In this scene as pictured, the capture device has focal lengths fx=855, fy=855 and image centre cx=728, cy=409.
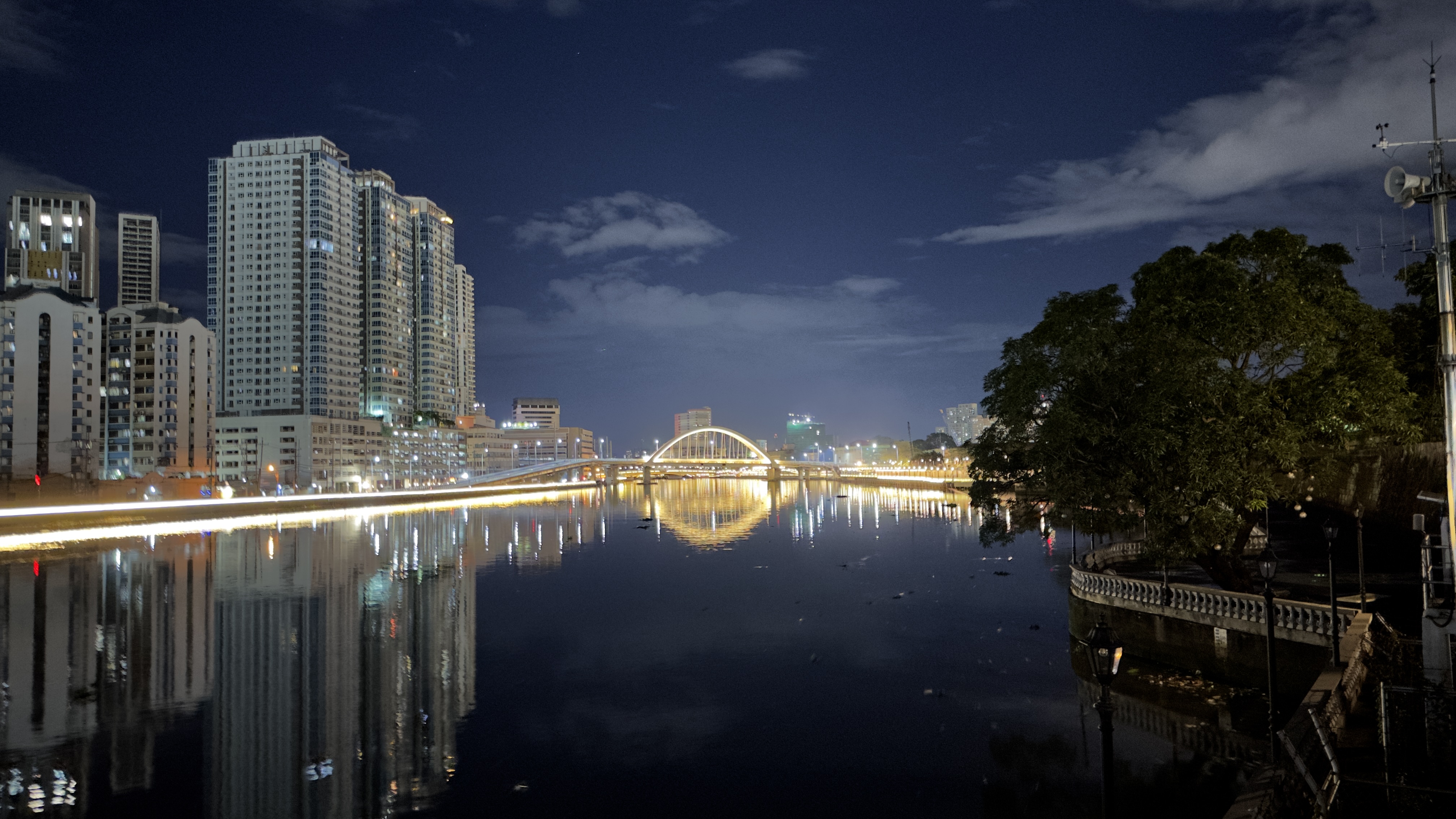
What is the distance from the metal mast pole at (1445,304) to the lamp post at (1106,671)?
8815 mm

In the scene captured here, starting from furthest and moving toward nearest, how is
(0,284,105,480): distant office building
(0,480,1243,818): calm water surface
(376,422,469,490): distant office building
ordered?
1. (376,422,469,490): distant office building
2. (0,284,105,480): distant office building
3. (0,480,1243,818): calm water surface

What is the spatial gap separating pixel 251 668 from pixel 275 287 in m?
170

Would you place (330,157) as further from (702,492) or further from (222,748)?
(222,748)

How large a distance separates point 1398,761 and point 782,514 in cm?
9049

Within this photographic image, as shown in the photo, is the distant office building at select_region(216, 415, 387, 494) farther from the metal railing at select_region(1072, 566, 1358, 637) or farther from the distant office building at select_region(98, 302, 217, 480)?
the metal railing at select_region(1072, 566, 1358, 637)

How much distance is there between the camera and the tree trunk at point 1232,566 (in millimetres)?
24250

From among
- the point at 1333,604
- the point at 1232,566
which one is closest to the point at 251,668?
the point at 1333,604

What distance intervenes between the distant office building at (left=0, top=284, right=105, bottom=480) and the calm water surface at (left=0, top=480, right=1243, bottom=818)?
81.4 meters

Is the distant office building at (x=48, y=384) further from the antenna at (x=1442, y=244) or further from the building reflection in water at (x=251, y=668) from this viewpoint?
the antenna at (x=1442, y=244)

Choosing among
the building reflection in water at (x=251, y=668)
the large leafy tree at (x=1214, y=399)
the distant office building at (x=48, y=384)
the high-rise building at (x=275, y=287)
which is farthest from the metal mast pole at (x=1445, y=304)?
the high-rise building at (x=275, y=287)

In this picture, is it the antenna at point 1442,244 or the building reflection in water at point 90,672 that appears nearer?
the antenna at point 1442,244

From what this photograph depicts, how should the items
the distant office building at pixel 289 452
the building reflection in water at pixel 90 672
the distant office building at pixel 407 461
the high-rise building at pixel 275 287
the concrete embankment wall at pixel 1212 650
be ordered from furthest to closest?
1. the distant office building at pixel 407 461
2. the high-rise building at pixel 275 287
3. the distant office building at pixel 289 452
4. the concrete embankment wall at pixel 1212 650
5. the building reflection in water at pixel 90 672

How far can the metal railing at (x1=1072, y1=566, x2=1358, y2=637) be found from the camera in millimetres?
19312

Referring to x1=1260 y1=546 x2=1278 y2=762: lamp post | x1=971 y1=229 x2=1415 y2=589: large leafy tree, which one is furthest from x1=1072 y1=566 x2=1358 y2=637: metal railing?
x1=1260 y1=546 x2=1278 y2=762: lamp post
